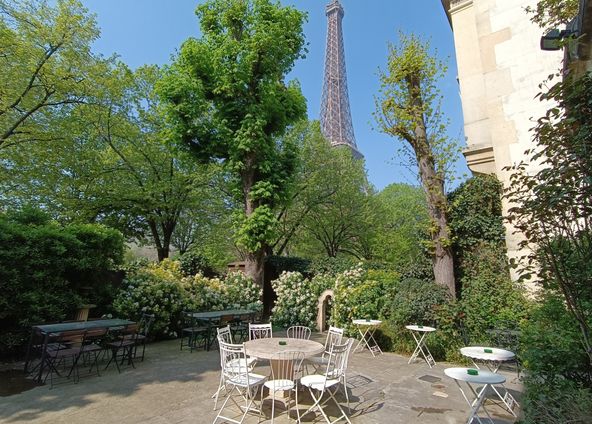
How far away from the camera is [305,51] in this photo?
1403 cm

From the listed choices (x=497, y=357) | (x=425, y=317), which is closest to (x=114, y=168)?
(x=425, y=317)

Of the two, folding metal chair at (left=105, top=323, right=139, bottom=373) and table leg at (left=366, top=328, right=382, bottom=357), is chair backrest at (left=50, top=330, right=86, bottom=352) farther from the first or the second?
table leg at (left=366, top=328, right=382, bottom=357)

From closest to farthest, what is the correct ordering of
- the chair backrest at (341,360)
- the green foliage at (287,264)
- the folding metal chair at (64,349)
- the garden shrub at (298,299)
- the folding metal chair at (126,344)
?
1. the chair backrest at (341,360)
2. the folding metal chair at (64,349)
3. the folding metal chair at (126,344)
4. the garden shrub at (298,299)
5. the green foliage at (287,264)

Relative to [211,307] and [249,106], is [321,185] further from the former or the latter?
[211,307]

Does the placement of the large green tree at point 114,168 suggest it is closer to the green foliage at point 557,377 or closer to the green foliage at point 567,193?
the green foliage at point 567,193

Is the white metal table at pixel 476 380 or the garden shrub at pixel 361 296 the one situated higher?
the garden shrub at pixel 361 296

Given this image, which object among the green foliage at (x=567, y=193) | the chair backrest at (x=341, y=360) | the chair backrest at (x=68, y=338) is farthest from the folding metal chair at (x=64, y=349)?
the green foliage at (x=567, y=193)

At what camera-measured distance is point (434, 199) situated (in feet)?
31.7

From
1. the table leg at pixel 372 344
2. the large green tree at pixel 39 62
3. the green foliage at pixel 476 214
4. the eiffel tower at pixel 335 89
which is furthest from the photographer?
the eiffel tower at pixel 335 89

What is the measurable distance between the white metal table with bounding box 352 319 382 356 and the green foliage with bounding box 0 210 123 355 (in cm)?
703

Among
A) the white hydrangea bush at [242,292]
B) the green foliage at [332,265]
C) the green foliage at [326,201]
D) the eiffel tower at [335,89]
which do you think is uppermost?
the eiffel tower at [335,89]

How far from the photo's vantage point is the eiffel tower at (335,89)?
6668 cm

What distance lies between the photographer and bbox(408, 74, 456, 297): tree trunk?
930cm

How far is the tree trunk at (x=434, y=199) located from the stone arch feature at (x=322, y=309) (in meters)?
3.92
